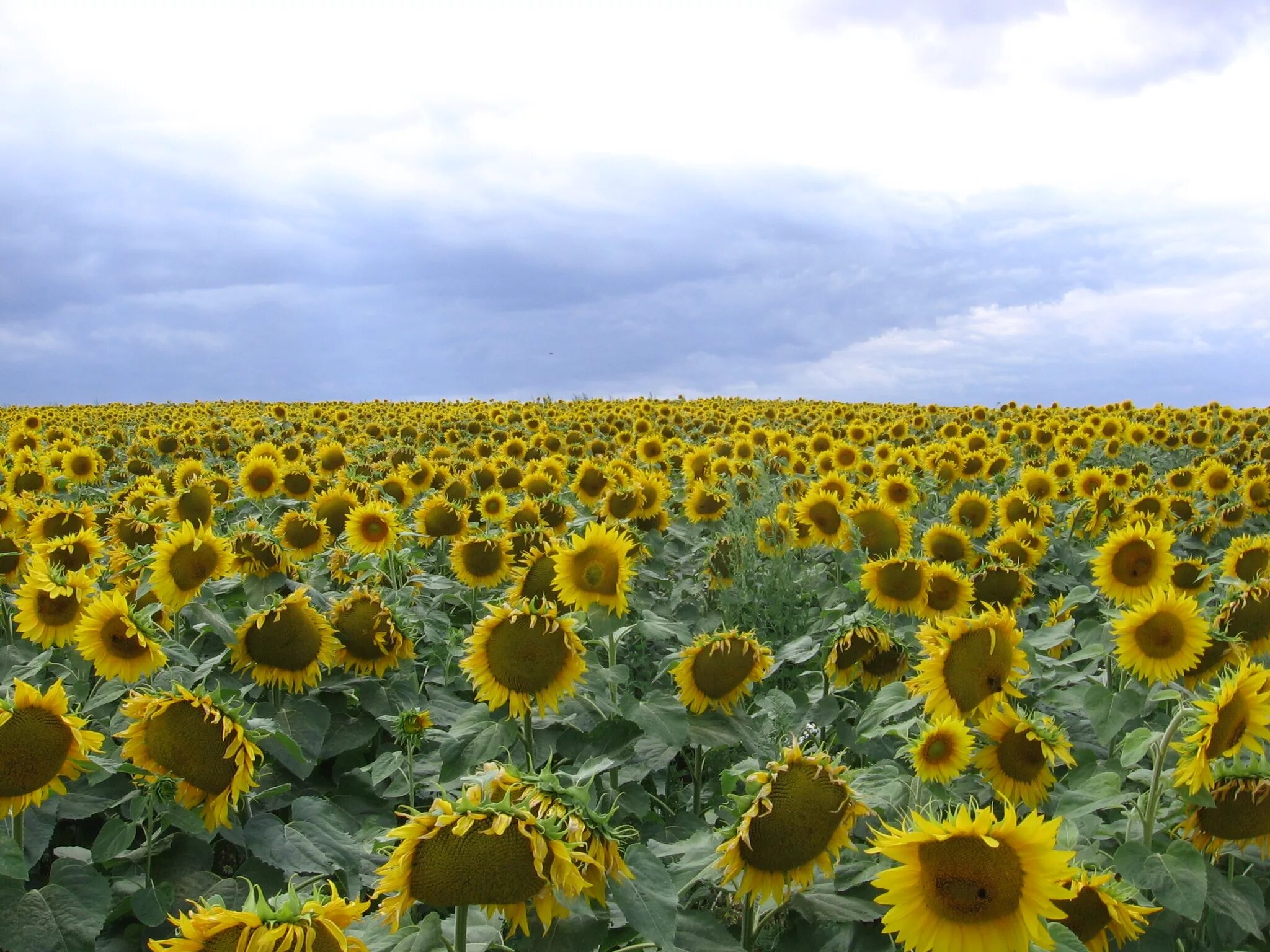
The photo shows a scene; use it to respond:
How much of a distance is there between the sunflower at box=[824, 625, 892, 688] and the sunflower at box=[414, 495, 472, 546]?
2.97m

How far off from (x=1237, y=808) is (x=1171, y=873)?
11.3 inches

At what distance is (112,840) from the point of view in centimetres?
313

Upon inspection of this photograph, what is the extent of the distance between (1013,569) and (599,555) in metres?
2.90

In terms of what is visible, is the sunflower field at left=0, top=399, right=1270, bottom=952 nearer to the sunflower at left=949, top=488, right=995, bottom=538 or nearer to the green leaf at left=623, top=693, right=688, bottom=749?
the green leaf at left=623, top=693, right=688, bottom=749

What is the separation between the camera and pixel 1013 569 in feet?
18.2

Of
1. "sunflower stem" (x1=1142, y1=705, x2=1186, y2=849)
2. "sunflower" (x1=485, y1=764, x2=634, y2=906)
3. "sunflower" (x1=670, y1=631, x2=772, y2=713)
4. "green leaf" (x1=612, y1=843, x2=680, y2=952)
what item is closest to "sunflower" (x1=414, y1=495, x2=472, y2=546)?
"sunflower" (x1=670, y1=631, x2=772, y2=713)

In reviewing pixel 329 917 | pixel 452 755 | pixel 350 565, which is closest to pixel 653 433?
pixel 350 565

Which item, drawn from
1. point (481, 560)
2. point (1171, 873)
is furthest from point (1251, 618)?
point (481, 560)

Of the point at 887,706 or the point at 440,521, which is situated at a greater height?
the point at 440,521

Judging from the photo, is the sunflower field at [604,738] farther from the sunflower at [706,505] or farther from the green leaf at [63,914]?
the sunflower at [706,505]

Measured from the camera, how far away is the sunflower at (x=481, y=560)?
5.39 meters

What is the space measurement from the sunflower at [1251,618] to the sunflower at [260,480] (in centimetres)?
685

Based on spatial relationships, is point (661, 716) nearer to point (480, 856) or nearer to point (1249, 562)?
point (480, 856)

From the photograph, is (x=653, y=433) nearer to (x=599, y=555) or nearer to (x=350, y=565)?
(x=350, y=565)
